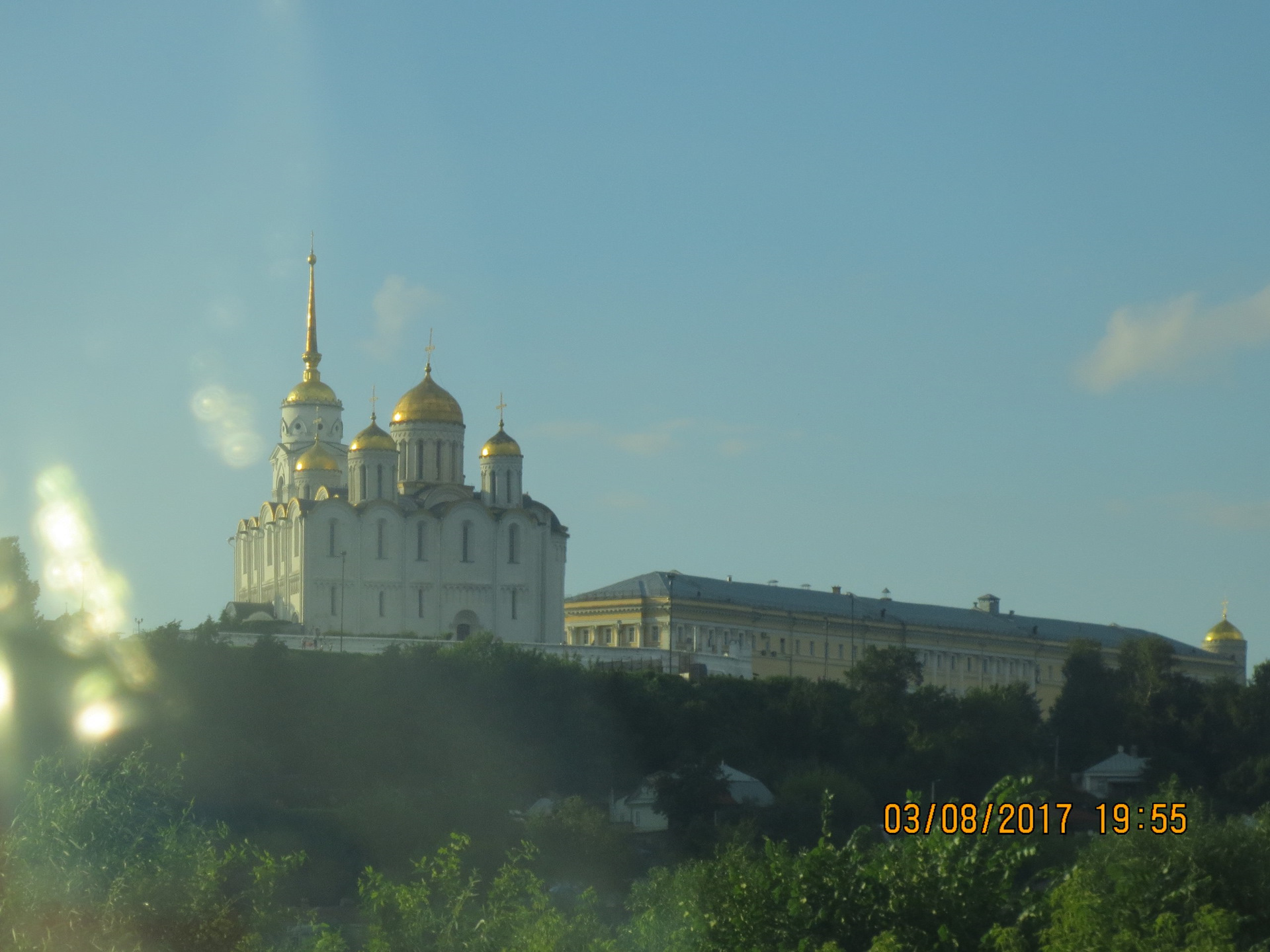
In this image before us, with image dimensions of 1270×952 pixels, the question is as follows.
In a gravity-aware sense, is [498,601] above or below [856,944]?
above

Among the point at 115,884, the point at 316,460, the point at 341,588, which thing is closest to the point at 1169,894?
the point at 115,884

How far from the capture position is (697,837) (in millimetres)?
47438

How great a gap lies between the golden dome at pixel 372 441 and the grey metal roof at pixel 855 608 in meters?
14.3

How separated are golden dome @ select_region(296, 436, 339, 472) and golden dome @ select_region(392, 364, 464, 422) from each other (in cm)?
227

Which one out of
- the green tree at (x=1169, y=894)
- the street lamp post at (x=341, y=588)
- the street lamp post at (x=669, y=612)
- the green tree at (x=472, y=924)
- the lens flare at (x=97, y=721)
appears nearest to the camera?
the green tree at (x=1169, y=894)

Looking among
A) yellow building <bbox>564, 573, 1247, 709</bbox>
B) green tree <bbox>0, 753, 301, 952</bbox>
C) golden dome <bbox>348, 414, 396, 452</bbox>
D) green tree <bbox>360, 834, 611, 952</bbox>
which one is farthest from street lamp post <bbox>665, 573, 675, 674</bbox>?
green tree <bbox>360, 834, 611, 952</bbox>

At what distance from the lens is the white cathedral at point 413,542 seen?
58812mm

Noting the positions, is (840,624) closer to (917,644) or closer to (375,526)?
(917,644)

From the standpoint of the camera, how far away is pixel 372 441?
5975 cm

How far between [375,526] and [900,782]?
15.9 metres

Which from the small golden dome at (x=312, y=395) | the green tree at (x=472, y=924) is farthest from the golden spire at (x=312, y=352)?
the green tree at (x=472, y=924)

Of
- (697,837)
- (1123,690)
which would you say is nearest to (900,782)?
(697,837)
